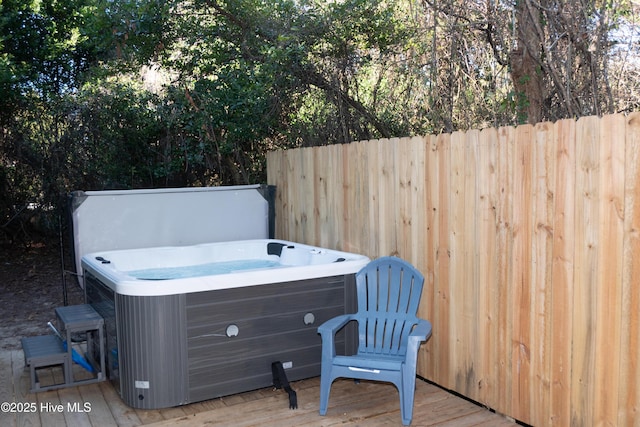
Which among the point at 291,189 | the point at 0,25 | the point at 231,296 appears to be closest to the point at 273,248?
the point at 291,189

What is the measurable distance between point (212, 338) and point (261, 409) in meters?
0.47

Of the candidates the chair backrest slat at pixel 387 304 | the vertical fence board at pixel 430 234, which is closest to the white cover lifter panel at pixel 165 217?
the chair backrest slat at pixel 387 304

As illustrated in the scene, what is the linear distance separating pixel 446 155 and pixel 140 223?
8.98 feet

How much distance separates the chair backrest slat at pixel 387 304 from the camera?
329cm

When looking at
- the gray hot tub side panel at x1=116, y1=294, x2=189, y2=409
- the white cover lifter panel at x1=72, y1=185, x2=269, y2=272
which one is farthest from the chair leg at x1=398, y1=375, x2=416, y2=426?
the white cover lifter panel at x1=72, y1=185, x2=269, y2=272

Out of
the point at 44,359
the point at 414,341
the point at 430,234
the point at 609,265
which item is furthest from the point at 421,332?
the point at 44,359

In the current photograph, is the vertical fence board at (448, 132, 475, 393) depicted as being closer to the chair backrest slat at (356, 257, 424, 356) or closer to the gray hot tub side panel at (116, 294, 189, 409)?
the chair backrest slat at (356, 257, 424, 356)

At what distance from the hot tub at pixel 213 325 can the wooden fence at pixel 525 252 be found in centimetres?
54

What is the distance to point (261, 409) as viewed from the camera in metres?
3.16

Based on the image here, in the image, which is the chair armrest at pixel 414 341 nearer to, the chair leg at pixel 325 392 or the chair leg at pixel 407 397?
the chair leg at pixel 407 397

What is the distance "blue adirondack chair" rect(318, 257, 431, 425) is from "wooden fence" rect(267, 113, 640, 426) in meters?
0.19

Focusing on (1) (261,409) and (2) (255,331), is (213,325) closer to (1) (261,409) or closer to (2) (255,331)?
(2) (255,331)

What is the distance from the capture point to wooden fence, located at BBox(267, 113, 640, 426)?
7.82ft

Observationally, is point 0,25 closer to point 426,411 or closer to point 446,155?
point 446,155
